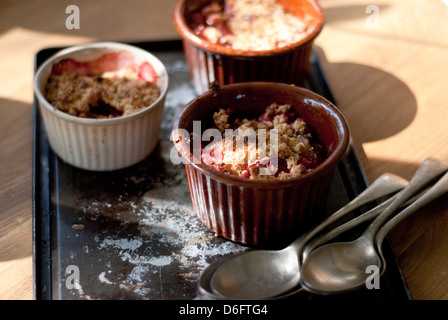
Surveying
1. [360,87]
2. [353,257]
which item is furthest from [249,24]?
[353,257]

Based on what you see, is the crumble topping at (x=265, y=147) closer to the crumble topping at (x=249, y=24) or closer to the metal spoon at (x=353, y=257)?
the metal spoon at (x=353, y=257)

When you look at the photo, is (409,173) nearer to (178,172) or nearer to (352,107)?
(352,107)

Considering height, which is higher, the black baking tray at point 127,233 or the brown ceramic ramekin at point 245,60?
the brown ceramic ramekin at point 245,60

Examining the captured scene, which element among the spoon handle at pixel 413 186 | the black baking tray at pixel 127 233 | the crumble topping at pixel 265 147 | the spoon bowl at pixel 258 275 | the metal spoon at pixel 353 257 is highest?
the crumble topping at pixel 265 147

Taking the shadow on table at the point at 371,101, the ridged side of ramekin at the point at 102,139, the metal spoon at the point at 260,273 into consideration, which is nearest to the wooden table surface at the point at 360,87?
the shadow on table at the point at 371,101

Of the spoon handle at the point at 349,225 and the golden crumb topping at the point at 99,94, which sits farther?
the golden crumb topping at the point at 99,94

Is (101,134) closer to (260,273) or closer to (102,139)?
(102,139)

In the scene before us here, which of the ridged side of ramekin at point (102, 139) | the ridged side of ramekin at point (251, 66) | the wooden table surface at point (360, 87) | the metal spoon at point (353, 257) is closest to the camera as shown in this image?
the metal spoon at point (353, 257)
